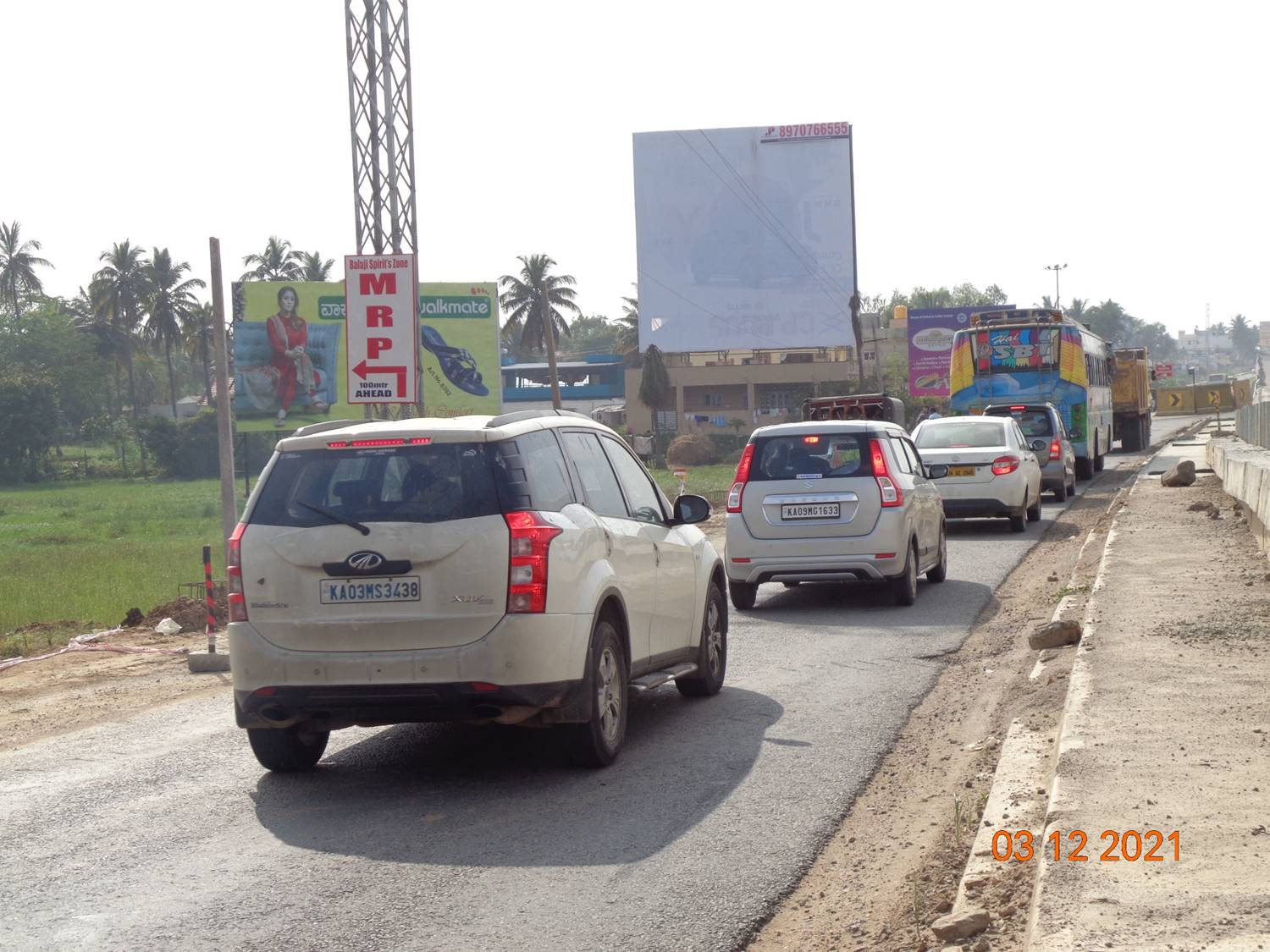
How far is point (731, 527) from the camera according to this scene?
A: 13.6m

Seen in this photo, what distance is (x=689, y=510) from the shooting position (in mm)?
8625

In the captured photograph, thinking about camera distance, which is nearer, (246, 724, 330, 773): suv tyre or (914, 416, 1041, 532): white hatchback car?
(246, 724, 330, 773): suv tyre

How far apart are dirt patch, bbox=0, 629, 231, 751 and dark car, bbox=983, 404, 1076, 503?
53.5 feet

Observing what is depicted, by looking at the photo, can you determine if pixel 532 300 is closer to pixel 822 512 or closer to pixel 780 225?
pixel 780 225

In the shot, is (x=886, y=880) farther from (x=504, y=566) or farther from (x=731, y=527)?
(x=731, y=527)

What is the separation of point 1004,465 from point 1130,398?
30.3 m

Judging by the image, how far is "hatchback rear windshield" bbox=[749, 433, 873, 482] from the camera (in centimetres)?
1338

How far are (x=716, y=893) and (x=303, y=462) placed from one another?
9.84ft

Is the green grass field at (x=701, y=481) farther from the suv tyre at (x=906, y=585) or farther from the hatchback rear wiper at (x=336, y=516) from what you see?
the hatchback rear wiper at (x=336, y=516)

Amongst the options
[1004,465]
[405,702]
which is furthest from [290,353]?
[405,702]

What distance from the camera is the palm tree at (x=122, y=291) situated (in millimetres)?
89688

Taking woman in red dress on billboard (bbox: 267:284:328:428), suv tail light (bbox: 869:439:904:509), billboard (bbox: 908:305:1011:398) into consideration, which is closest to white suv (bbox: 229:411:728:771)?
suv tail light (bbox: 869:439:904:509)

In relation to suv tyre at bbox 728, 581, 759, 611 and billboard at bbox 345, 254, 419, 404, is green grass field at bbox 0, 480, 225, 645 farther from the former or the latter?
suv tyre at bbox 728, 581, 759, 611

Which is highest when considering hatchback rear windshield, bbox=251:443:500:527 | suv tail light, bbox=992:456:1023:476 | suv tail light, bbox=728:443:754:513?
hatchback rear windshield, bbox=251:443:500:527
